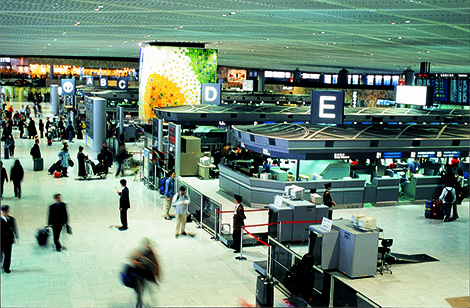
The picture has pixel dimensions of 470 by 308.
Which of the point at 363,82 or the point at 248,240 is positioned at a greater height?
the point at 363,82

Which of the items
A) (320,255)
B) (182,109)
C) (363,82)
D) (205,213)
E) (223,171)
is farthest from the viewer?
(363,82)

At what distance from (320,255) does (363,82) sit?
1255 inches

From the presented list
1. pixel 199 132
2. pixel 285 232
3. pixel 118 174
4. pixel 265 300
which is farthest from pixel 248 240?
pixel 199 132

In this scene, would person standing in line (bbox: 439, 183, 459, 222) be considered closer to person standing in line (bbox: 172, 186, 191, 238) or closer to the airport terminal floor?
the airport terminal floor

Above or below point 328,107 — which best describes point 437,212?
below

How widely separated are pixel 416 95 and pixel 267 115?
9.30 meters

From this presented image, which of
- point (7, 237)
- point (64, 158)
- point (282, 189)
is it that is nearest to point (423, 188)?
point (282, 189)

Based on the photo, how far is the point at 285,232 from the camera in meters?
13.0

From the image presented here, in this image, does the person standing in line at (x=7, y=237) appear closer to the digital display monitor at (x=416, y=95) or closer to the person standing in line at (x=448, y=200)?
the person standing in line at (x=448, y=200)

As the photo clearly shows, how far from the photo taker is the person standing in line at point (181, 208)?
12.8m

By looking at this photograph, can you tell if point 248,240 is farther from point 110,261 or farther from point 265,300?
point 265,300

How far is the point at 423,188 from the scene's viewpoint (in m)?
18.6

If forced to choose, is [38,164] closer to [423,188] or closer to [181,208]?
[181,208]

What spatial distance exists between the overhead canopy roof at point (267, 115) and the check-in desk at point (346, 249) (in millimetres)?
15064
